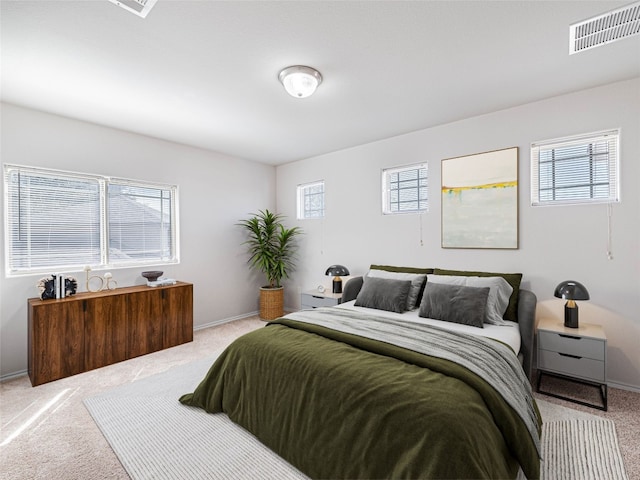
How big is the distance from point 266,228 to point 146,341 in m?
2.41

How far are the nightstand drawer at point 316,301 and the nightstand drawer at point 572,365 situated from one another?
2.17 metres

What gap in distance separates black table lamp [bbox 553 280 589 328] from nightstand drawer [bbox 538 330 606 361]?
20 centimetres

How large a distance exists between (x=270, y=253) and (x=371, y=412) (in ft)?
12.2

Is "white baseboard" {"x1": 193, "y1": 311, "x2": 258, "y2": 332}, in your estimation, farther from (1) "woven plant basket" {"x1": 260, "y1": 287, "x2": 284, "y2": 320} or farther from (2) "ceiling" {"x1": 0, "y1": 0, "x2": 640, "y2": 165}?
(2) "ceiling" {"x1": 0, "y1": 0, "x2": 640, "y2": 165}

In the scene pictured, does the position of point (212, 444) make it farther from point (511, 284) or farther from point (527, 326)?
point (511, 284)

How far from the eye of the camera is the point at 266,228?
515 cm

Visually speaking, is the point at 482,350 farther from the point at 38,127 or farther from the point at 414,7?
the point at 38,127

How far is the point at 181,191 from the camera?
4.34m

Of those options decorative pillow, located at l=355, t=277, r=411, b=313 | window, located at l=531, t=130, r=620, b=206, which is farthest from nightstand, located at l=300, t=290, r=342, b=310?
window, located at l=531, t=130, r=620, b=206

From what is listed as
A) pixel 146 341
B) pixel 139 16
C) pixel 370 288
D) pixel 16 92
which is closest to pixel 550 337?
pixel 370 288

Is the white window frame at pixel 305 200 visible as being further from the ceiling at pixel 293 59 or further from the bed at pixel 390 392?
the bed at pixel 390 392

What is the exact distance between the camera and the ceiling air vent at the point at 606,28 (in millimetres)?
1835

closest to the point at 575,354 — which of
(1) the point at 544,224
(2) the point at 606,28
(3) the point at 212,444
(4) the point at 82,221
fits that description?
(1) the point at 544,224

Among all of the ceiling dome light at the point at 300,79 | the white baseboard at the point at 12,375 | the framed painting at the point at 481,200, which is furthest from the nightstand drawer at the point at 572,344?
the white baseboard at the point at 12,375
